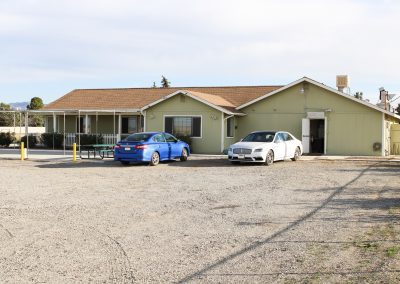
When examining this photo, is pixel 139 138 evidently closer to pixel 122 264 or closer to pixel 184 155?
pixel 184 155

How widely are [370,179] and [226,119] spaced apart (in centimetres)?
1360

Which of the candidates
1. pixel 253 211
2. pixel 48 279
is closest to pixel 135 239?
pixel 48 279

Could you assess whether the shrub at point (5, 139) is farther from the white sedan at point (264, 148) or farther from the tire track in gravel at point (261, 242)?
the tire track in gravel at point (261, 242)

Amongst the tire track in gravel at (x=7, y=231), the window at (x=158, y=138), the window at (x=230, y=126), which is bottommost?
the tire track in gravel at (x=7, y=231)

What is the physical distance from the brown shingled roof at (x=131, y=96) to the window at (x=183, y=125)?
12.8 ft

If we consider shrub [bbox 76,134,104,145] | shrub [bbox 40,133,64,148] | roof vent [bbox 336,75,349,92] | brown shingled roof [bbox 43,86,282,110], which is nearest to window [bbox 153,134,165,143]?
brown shingled roof [bbox 43,86,282,110]

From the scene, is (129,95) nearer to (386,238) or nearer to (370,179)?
(370,179)

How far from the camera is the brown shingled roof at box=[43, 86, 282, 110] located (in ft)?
113

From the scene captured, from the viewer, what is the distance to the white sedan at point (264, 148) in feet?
68.8

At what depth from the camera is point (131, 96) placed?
36.8 meters

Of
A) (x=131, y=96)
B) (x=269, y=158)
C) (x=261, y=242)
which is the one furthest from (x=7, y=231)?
(x=131, y=96)

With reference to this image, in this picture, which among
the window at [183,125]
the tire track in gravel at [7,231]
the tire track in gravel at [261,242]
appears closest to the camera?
the tire track in gravel at [261,242]

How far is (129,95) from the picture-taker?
3719 centimetres

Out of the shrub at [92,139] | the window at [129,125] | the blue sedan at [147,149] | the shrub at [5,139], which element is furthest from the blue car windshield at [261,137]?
the shrub at [5,139]
